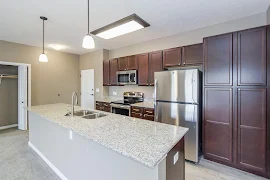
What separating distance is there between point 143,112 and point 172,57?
59.4 inches

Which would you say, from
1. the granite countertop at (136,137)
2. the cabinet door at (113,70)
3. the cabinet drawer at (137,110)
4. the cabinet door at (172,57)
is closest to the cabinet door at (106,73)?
the cabinet door at (113,70)

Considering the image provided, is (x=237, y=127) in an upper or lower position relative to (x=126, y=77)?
lower

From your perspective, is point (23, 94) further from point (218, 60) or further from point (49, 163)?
point (218, 60)

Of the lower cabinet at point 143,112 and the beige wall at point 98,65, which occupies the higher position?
the beige wall at point 98,65

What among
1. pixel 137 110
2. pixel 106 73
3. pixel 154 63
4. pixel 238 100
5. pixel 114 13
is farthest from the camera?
pixel 106 73

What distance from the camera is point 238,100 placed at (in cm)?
239

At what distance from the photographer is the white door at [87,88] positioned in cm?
547

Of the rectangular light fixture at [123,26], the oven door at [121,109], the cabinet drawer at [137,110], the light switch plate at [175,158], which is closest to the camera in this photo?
the light switch plate at [175,158]

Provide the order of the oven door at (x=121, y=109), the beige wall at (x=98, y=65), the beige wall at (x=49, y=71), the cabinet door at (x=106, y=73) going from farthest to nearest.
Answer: the beige wall at (x=98, y=65)
the cabinet door at (x=106, y=73)
the beige wall at (x=49, y=71)
the oven door at (x=121, y=109)

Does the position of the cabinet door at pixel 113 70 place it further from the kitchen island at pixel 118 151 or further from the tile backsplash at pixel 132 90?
the kitchen island at pixel 118 151

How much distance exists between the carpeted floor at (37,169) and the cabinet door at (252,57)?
1.50 m

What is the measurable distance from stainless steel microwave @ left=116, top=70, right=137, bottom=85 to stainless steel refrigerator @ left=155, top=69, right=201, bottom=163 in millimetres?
1111

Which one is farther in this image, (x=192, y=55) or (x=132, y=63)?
(x=132, y=63)

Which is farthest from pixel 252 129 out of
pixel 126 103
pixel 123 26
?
pixel 126 103
